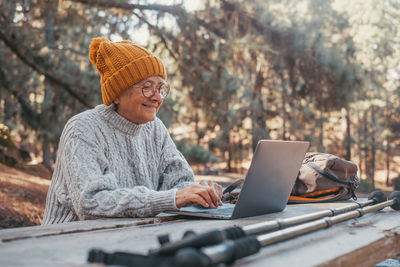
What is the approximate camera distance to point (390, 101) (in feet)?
71.8

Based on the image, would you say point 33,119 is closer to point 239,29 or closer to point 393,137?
point 239,29

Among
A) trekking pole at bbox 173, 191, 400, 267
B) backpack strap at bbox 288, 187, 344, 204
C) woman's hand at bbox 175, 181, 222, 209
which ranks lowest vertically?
backpack strap at bbox 288, 187, 344, 204

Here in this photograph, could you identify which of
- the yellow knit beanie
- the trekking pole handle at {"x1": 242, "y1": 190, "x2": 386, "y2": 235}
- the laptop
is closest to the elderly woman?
Result: the yellow knit beanie

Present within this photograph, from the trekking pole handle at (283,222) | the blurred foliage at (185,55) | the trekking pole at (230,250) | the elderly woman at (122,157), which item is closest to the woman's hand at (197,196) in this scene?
the elderly woman at (122,157)

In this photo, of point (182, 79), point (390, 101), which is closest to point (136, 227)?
point (182, 79)

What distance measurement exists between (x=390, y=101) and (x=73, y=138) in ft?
73.7

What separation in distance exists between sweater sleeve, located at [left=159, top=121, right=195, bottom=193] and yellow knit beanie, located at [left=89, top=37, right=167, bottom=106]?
0.44 m

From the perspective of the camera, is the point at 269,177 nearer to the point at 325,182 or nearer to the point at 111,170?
the point at 111,170

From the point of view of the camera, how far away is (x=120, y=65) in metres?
2.20

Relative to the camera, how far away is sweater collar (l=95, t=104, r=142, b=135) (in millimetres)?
2193

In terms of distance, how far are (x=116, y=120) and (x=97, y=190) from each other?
0.48m

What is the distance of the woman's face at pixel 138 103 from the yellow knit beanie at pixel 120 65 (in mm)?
36

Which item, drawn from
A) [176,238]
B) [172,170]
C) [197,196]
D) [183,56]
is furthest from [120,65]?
[183,56]

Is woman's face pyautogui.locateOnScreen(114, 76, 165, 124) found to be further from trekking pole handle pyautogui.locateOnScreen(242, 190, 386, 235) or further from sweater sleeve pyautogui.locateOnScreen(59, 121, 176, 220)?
trekking pole handle pyautogui.locateOnScreen(242, 190, 386, 235)
